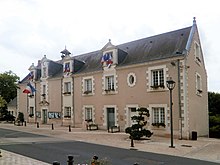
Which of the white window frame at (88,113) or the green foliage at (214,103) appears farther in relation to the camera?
the green foliage at (214,103)

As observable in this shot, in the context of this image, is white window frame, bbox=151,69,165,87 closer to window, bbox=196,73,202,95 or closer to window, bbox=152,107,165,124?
window, bbox=152,107,165,124

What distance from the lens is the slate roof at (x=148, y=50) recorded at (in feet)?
61.5

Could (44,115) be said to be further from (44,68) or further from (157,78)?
(157,78)

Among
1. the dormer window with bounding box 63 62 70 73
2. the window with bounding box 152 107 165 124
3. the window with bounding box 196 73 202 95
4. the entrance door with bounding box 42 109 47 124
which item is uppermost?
the dormer window with bounding box 63 62 70 73

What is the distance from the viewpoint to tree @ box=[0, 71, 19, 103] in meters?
43.1

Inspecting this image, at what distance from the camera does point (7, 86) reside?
43.7 meters

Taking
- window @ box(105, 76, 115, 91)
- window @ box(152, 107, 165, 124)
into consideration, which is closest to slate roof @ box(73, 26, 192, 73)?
window @ box(105, 76, 115, 91)

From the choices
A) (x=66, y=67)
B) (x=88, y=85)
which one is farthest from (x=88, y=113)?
(x=66, y=67)

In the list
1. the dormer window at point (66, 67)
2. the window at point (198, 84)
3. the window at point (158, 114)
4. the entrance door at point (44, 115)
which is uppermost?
the dormer window at point (66, 67)

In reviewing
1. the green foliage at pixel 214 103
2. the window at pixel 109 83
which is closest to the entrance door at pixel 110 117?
the window at pixel 109 83

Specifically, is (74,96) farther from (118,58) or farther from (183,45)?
(183,45)

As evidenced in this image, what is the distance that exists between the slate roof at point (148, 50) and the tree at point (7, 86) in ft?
70.8

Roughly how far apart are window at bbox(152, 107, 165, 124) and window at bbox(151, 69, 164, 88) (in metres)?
1.60

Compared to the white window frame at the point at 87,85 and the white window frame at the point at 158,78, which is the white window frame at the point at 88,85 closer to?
the white window frame at the point at 87,85
